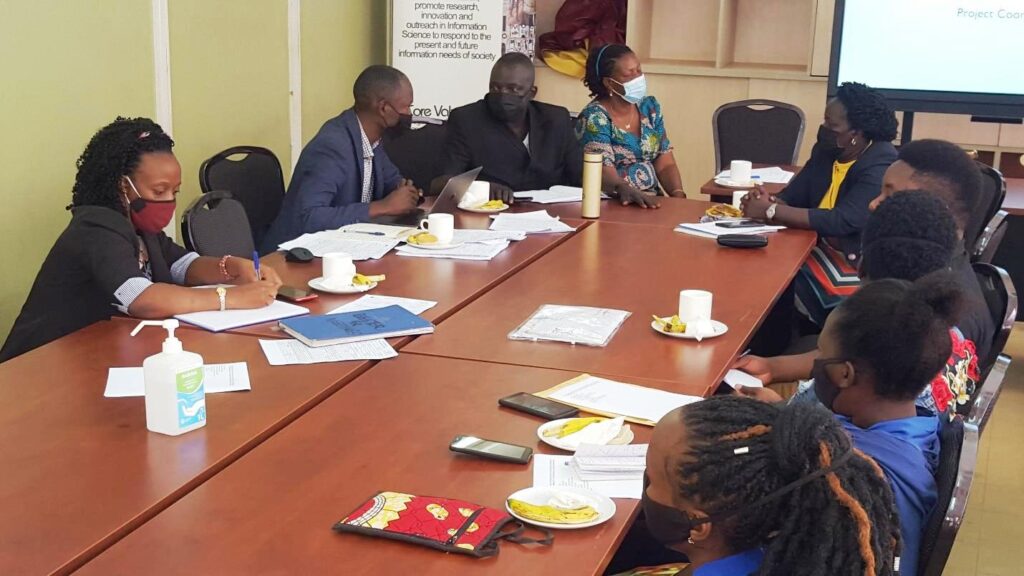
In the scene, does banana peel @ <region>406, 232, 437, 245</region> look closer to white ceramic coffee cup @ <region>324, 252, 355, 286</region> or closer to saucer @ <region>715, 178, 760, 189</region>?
white ceramic coffee cup @ <region>324, 252, 355, 286</region>

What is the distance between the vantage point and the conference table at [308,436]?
1468mm

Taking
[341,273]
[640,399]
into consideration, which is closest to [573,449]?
[640,399]

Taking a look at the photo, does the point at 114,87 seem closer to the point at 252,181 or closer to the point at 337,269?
the point at 252,181

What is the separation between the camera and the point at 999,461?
3777 millimetres

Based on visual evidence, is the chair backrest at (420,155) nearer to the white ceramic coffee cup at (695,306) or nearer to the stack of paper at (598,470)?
the white ceramic coffee cup at (695,306)

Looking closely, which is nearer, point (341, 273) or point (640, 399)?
point (640, 399)

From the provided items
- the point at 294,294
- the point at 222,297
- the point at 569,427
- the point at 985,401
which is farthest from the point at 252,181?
the point at 985,401

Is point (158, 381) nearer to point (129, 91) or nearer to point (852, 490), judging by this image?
point (852, 490)

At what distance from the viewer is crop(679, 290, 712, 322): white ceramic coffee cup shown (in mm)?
2455

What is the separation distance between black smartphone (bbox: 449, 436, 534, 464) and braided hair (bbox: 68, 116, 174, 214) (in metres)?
1.33

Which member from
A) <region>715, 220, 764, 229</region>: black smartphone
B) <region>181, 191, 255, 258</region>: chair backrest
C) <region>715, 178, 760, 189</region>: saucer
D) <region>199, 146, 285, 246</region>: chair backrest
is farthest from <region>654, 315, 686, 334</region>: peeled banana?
<region>715, 178, 760, 189</region>: saucer

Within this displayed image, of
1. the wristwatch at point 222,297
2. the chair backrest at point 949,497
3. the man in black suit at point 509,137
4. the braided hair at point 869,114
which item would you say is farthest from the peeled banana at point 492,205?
the chair backrest at point 949,497

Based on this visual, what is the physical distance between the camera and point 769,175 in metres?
4.77

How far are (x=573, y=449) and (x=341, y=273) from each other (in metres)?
1.15
